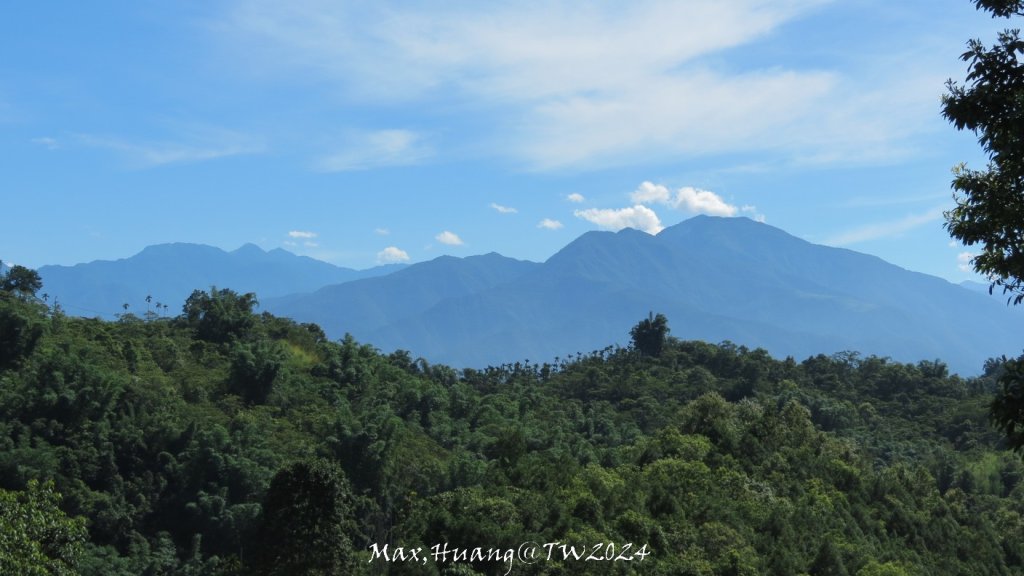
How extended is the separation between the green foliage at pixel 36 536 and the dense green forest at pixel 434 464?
2.3 inches

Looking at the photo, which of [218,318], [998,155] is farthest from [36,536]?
[218,318]

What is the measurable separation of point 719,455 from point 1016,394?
105 ft

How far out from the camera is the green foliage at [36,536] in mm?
16078

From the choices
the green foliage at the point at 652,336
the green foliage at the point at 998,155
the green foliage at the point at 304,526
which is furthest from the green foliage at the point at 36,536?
the green foliage at the point at 652,336

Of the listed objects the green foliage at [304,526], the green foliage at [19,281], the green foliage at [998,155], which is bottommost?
the green foliage at [304,526]

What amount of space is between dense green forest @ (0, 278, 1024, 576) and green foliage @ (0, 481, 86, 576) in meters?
0.06

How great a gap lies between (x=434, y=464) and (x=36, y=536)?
84.3 feet

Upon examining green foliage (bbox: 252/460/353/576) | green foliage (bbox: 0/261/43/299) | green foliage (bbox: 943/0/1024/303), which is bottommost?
green foliage (bbox: 252/460/353/576)

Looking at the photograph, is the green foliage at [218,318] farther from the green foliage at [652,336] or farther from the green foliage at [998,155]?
the green foliage at [998,155]

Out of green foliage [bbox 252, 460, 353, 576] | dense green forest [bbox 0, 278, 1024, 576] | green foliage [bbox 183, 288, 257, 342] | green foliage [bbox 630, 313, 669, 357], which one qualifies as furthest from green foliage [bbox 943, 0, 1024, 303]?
green foliage [bbox 630, 313, 669, 357]

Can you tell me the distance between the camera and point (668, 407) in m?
63.7

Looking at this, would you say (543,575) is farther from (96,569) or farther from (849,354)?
(849,354)

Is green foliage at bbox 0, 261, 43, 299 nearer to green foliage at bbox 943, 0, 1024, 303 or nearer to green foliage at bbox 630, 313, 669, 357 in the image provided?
green foliage at bbox 630, 313, 669, 357

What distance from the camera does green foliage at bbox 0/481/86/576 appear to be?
16078mm
